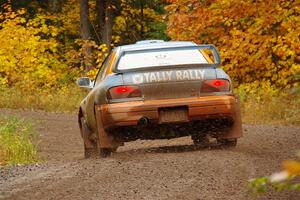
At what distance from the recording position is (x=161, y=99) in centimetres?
1023

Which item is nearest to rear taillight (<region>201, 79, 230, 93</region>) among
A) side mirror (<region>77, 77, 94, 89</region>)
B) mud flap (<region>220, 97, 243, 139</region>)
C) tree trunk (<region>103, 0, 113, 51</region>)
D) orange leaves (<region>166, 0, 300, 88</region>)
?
mud flap (<region>220, 97, 243, 139</region>)

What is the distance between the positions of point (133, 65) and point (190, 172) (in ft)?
8.81

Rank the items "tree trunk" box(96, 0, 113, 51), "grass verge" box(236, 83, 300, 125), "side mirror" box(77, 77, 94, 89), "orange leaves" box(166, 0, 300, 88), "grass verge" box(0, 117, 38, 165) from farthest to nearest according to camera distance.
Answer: "tree trunk" box(96, 0, 113, 51) < "orange leaves" box(166, 0, 300, 88) < "grass verge" box(236, 83, 300, 125) < "side mirror" box(77, 77, 94, 89) < "grass verge" box(0, 117, 38, 165)

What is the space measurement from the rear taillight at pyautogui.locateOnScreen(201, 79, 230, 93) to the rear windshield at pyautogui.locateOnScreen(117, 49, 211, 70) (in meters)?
0.45

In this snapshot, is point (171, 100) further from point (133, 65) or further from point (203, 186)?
point (203, 186)

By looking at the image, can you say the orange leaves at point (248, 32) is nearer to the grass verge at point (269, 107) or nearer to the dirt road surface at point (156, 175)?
the grass verge at point (269, 107)

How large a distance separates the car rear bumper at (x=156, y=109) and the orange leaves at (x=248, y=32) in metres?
9.84

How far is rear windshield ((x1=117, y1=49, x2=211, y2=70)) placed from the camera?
1071cm

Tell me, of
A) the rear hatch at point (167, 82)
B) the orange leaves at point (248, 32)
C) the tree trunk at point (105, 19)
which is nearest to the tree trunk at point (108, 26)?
the tree trunk at point (105, 19)

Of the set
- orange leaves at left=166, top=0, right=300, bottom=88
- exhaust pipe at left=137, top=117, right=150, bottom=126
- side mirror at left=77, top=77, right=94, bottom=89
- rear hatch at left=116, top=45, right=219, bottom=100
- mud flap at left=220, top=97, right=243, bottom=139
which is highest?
rear hatch at left=116, top=45, right=219, bottom=100

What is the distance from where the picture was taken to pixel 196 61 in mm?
10875

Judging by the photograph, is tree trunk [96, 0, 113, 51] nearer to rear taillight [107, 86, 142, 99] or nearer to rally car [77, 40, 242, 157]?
rally car [77, 40, 242, 157]

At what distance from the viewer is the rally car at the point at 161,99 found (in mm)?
10133

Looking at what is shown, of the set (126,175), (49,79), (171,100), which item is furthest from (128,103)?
(49,79)
